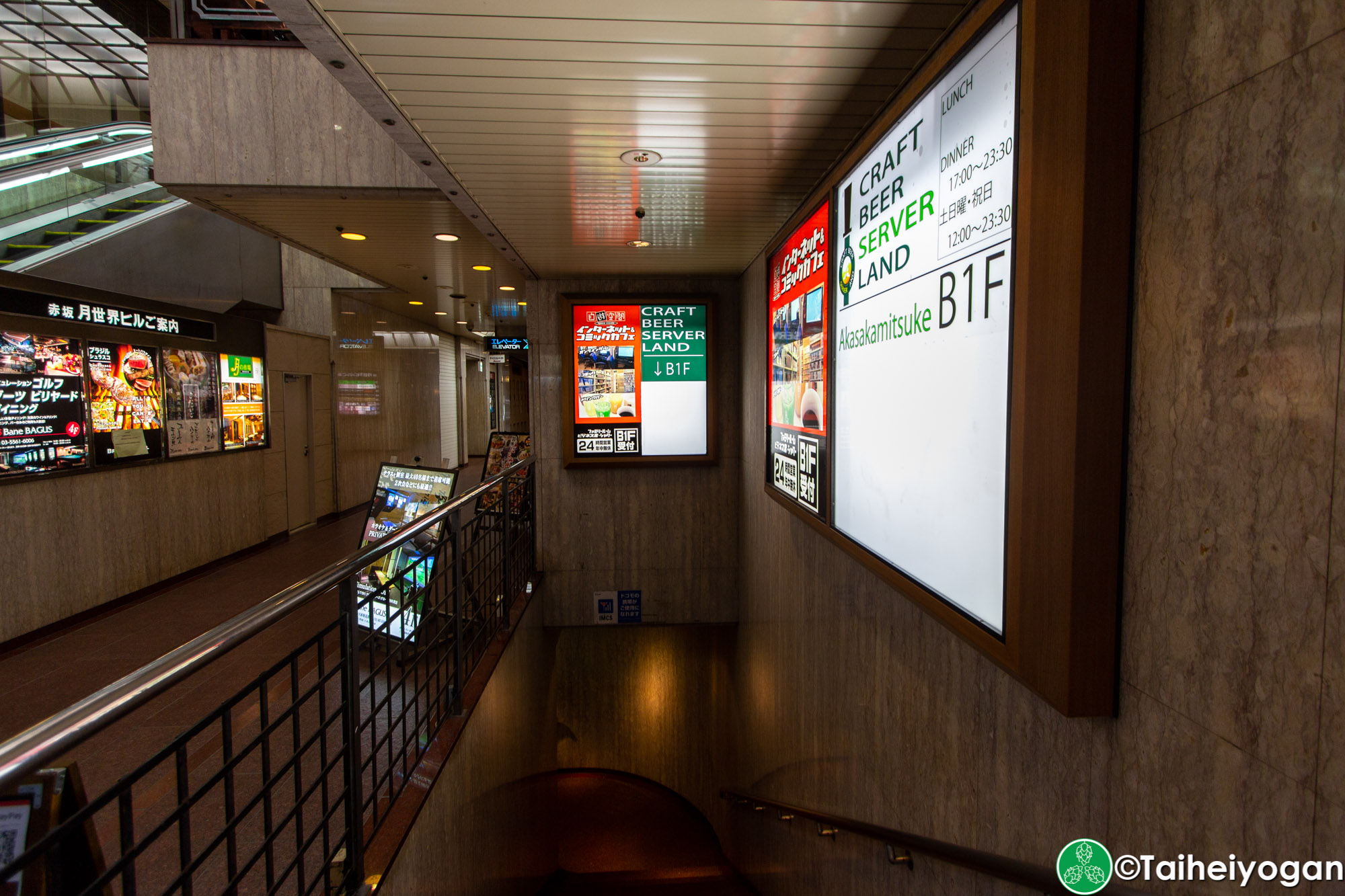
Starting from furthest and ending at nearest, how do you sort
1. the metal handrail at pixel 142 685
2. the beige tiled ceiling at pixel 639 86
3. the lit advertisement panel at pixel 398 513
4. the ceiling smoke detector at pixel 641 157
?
the lit advertisement panel at pixel 398 513, the ceiling smoke detector at pixel 641 157, the beige tiled ceiling at pixel 639 86, the metal handrail at pixel 142 685

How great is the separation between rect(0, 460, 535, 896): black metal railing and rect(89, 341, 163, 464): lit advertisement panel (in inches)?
87.8

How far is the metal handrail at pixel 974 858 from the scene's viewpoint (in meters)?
A: 1.11

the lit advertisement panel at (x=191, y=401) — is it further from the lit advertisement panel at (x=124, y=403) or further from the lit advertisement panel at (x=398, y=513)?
the lit advertisement panel at (x=398, y=513)

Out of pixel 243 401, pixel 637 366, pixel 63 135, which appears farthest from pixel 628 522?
pixel 63 135

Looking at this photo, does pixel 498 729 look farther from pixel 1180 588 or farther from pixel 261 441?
pixel 261 441

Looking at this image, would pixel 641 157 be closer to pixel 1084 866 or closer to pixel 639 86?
pixel 639 86

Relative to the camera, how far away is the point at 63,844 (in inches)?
46.6

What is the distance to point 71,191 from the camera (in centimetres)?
534

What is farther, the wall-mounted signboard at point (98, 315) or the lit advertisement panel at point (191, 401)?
→ the lit advertisement panel at point (191, 401)

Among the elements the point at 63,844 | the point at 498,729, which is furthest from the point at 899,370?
the point at 498,729

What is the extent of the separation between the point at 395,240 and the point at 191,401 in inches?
106

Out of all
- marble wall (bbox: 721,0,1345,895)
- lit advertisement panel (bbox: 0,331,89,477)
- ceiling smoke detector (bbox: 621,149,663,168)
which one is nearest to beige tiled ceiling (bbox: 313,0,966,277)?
ceiling smoke detector (bbox: 621,149,663,168)

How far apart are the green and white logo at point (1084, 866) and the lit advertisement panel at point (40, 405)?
593cm

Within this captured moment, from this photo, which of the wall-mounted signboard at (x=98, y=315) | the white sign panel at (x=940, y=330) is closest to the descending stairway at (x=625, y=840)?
the white sign panel at (x=940, y=330)
